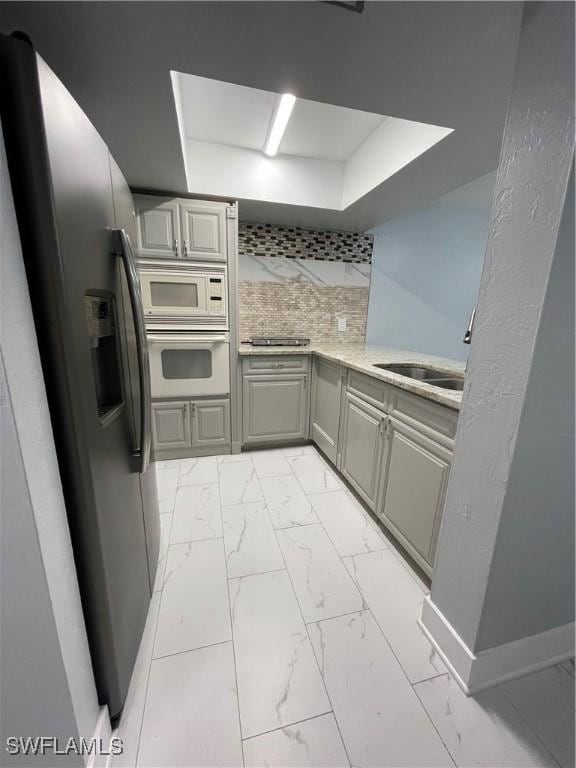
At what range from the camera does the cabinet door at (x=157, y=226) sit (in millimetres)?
2133

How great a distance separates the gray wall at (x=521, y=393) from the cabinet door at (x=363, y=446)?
0.66 metres

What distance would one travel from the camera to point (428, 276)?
3.48 metres

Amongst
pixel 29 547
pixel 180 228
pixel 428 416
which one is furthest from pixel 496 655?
pixel 180 228

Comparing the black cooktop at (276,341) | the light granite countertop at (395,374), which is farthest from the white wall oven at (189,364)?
the black cooktop at (276,341)

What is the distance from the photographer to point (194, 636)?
1.19m

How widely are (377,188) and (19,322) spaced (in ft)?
7.29

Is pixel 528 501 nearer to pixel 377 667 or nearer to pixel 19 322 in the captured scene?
pixel 377 667

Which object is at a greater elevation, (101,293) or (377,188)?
(377,188)

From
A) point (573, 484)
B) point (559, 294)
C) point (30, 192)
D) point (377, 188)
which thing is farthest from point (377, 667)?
point (377, 188)

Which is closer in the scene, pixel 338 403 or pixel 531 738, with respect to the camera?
pixel 531 738

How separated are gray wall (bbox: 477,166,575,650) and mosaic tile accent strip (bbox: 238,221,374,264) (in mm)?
2501

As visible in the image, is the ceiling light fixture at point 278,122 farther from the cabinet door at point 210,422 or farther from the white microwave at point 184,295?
the cabinet door at point 210,422

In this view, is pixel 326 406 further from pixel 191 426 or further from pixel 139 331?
pixel 139 331

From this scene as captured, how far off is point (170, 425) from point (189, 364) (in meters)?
0.54
